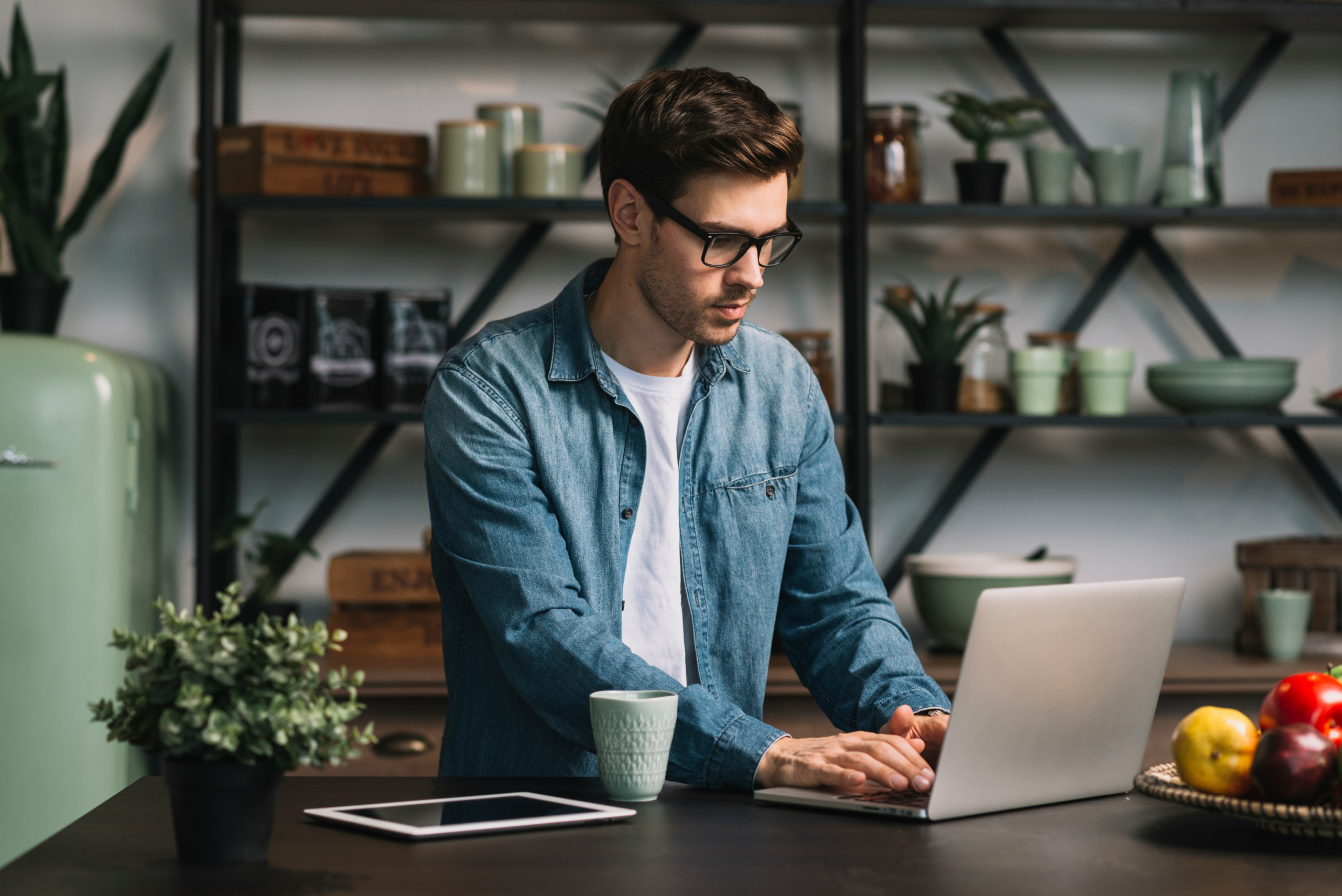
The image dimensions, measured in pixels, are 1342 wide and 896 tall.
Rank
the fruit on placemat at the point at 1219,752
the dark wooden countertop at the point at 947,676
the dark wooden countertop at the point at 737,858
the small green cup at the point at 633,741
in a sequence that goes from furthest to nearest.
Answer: the dark wooden countertop at the point at 947,676
the small green cup at the point at 633,741
the fruit on placemat at the point at 1219,752
the dark wooden countertop at the point at 737,858

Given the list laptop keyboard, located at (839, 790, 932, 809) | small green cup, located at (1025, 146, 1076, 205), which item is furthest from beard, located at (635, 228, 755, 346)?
small green cup, located at (1025, 146, 1076, 205)

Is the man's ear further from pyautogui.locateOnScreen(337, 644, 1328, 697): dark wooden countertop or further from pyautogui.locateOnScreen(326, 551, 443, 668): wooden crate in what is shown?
pyautogui.locateOnScreen(326, 551, 443, 668): wooden crate

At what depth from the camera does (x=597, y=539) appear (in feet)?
5.29

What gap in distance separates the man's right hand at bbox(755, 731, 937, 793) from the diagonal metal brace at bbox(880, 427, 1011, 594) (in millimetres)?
1885

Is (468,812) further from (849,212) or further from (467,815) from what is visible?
(849,212)

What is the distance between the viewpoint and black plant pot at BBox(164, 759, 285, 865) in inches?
37.8

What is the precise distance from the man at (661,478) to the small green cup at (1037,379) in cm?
122

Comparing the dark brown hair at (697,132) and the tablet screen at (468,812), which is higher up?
the dark brown hair at (697,132)

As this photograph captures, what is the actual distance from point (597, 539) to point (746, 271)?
14.3 inches

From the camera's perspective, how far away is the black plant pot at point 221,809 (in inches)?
37.8

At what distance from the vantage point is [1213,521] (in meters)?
3.22

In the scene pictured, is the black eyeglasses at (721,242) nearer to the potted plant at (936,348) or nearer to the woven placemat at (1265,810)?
the woven placemat at (1265,810)

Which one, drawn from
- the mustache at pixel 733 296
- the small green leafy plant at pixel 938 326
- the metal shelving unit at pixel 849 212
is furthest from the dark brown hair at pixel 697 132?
the small green leafy plant at pixel 938 326

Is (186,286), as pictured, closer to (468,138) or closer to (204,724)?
(468,138)
